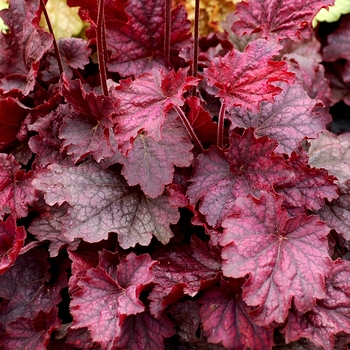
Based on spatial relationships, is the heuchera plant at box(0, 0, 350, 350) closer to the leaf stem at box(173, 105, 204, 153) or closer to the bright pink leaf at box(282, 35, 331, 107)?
the leaf stem at box(173, 105, 204, 153)

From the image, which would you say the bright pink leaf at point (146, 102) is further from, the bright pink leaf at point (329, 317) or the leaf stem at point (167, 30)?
the bright pink leaf at point (329, 317)

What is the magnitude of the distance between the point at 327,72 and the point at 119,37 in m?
1.41

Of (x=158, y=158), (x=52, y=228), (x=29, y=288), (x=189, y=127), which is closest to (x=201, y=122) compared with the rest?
(x=189, y=127)

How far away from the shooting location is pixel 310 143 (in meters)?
2.16

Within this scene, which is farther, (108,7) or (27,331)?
(108,7)

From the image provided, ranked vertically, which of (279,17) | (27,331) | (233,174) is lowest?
(27,331)

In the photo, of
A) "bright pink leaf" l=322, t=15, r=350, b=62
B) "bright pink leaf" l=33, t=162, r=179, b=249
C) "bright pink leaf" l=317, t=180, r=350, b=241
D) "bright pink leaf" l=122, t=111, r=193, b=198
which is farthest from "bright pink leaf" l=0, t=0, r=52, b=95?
"bright pink leaf" l=322, t=15, r=350, b=62

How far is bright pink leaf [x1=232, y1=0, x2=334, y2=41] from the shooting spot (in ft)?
6.26

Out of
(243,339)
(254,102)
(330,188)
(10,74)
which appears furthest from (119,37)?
(243,339)

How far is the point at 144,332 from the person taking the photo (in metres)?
1.64

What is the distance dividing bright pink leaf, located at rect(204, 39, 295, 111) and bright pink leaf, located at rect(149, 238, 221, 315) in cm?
51

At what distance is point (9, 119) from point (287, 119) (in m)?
1.10

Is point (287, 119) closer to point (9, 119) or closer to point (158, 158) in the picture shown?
point (158, 158)

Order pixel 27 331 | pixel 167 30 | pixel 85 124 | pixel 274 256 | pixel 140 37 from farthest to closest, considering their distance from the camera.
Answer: pixel 140 37 → pixel 167 30 → pixel 85 124 → pixel 27 331 → pixel 274 256
